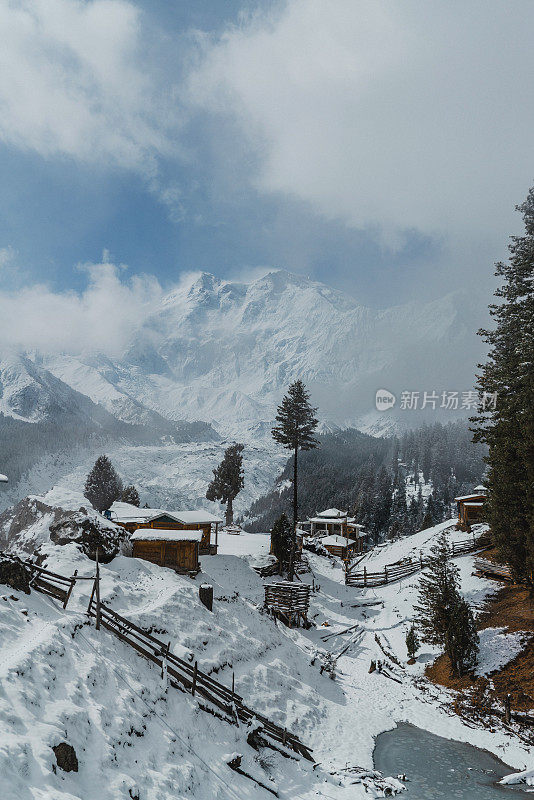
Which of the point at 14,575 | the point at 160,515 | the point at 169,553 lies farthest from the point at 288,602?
the point at 14,575

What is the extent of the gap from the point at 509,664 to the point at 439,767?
7.76 metres

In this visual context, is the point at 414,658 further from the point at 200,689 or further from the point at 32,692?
the point at 32,692

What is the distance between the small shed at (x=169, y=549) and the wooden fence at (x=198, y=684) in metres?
15.7

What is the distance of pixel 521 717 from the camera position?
18.8m

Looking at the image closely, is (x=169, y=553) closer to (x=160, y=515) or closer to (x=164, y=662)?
(x=160, y=515)

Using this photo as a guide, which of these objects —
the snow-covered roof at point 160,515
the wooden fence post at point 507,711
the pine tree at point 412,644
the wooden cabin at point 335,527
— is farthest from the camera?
the wooden cabin at point 335,527

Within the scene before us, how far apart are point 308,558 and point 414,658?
26.7 meters

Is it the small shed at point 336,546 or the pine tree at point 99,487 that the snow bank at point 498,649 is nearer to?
the small shed at point 336,546

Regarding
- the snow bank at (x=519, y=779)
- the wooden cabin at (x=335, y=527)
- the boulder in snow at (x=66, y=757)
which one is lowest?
the wooden cabin at (x=335, y=527)

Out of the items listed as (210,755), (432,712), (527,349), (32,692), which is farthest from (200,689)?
(527,349)

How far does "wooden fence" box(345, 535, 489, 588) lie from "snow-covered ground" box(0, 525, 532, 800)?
1138cm

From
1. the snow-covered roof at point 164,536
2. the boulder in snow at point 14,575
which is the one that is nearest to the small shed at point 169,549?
the snow-covered roof at point 164,536

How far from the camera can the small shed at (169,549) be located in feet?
109

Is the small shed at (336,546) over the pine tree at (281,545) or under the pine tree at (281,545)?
under
